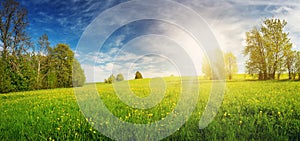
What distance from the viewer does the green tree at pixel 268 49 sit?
30.6 metres

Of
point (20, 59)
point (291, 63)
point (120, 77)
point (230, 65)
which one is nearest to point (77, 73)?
point (120, 77)

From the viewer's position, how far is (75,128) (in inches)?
189

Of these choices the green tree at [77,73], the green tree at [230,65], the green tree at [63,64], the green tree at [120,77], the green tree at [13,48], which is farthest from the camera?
the green tree at [230,65]

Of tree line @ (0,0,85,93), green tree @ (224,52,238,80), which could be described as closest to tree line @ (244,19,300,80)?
green tree @ (224,52,238,80)

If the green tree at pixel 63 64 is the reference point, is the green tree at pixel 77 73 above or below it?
below

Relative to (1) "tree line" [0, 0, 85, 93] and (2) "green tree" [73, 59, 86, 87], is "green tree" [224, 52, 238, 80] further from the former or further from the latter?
(2) "green tree" [73, 59, 86, 87]

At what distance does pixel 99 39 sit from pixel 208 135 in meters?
3.80

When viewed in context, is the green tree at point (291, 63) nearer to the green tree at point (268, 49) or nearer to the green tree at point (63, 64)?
the green tree at point (268, 49)

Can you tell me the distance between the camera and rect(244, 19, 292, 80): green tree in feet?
100

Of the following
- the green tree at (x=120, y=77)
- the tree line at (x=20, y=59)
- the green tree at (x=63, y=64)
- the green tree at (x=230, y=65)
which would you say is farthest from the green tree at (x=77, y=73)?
the green tree at (x=230, y=65)

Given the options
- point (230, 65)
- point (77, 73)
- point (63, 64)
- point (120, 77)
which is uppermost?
point (230, 65)

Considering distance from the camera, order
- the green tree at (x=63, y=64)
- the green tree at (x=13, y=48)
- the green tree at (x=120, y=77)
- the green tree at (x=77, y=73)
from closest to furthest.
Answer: the green tree at (x=77, y=73)
the green tree at (x=120, y=77)
the green tree at (x=13, y=48)
the green tree at (x=63, y=64)

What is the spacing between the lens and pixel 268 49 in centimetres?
3167

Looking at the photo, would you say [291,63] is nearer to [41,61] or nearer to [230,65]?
[230,65]
